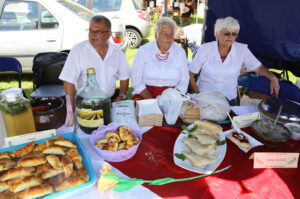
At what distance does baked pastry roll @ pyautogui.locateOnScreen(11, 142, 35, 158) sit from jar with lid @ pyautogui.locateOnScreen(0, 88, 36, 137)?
0.60 ft

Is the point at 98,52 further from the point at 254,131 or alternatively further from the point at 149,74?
the point at 254,131

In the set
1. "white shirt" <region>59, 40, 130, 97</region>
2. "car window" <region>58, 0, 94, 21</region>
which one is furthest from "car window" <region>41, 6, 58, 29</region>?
"white shirt" <region>59, 40, 130, 97</region>

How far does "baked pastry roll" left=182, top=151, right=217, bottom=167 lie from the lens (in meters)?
1.16

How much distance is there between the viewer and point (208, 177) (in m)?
1.14

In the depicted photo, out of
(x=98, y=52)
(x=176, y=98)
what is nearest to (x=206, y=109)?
(x=176, y=98)

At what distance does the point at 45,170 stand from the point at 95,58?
1.49 meters

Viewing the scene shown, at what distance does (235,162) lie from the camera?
1.27m

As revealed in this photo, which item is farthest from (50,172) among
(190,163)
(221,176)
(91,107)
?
(221,176)

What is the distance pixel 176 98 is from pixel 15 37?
4176 mm

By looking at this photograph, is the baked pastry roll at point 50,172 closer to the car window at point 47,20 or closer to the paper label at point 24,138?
the paper label at point 24,138

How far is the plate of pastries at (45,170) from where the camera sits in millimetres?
922

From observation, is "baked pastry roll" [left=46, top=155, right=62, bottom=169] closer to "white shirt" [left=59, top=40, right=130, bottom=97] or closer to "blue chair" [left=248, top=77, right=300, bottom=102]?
"white shirt" [left=59, top=40, right=130, bottom=97]

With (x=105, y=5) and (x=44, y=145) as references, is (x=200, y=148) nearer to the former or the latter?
(x=44, y=145)

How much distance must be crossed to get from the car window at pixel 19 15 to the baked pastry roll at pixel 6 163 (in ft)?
13.6
